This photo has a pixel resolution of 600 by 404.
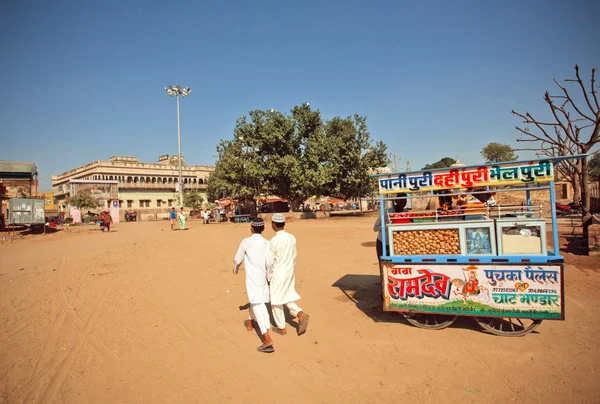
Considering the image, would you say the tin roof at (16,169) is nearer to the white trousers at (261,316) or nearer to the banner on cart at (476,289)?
the white trousers at (261,316)

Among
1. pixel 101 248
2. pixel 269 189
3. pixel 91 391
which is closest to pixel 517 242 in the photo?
pixel 91 391

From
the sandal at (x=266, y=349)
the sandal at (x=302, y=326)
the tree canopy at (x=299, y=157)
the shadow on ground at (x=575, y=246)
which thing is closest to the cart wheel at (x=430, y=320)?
the sandal at (x=302, y=326)

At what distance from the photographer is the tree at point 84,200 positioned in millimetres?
48594

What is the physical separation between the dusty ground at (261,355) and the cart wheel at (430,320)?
107 mm

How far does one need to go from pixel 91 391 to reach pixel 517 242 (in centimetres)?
538

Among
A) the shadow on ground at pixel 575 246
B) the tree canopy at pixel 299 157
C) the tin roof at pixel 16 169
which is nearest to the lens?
the shadow on ground at pixel 575 246

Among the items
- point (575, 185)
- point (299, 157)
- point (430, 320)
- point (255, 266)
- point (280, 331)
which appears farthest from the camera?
point (299, 157)

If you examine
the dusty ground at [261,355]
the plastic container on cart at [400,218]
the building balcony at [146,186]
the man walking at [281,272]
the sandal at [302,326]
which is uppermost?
the building balcony at [146,186]

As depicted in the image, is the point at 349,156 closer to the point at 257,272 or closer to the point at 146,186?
the point at 257,272

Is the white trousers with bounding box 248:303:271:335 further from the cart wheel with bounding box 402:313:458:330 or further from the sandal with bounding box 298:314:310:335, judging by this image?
the cart wheel with bounding box 402:313:458:330

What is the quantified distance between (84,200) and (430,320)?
5549cm

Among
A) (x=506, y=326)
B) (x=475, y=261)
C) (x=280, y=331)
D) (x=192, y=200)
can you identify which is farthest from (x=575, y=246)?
(x=192, y=200)

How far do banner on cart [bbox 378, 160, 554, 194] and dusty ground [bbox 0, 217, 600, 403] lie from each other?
2.14m

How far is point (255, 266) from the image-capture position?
471cm
